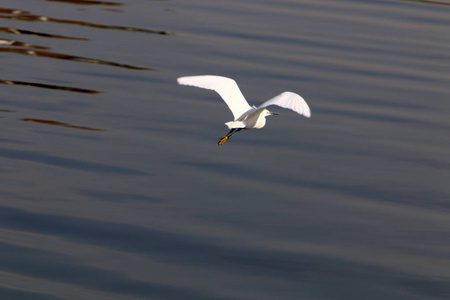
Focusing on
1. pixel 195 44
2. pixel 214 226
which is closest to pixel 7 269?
pixel 214 226

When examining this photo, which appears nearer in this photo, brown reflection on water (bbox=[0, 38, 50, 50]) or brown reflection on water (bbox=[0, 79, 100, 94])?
brown reflection on water (bbox=[0, 79, 100, 94])

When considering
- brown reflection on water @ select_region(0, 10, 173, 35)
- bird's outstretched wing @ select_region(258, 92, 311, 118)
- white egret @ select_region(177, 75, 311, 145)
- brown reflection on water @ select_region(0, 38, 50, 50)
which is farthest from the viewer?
brown reflection on water @ select_region(0, 10, 173, 35)

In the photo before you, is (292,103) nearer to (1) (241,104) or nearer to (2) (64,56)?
(1) (241,104)

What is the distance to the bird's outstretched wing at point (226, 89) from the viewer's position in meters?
7.96

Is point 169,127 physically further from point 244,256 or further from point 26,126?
point 244,256

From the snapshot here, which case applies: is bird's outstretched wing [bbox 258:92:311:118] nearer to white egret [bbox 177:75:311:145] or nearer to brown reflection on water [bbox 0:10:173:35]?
white egret [bbox 177:75:311:145]

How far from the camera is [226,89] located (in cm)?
816

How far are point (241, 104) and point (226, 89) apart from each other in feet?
0.69

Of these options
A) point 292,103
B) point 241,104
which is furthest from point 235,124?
point 241,104

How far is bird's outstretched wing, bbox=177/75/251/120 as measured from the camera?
7.96 meters

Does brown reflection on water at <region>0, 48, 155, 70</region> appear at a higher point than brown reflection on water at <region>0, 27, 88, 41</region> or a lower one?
lower

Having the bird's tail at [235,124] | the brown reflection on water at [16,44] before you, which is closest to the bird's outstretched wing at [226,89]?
the bird's tail at [235,124]

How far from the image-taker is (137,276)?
27.1 ft

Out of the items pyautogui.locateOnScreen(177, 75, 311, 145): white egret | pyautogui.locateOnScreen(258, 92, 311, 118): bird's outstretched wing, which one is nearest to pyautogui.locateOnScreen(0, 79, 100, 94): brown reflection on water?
pyautogui.locateOnScreen(177, 75, 311, 145): white egret
